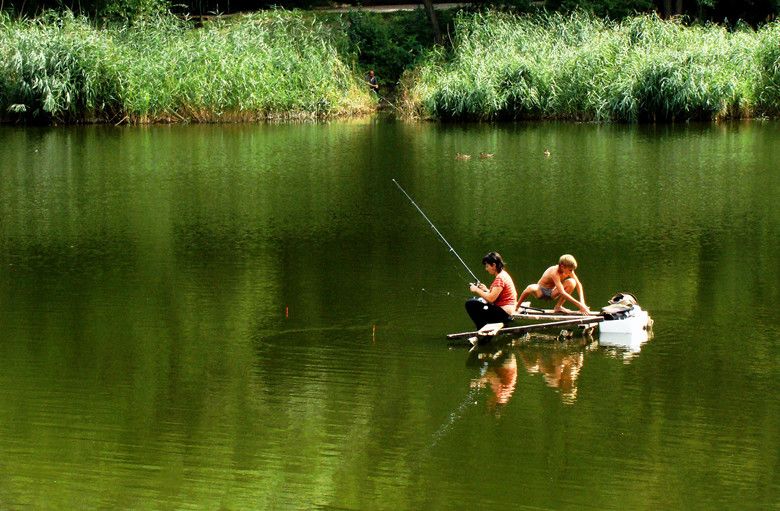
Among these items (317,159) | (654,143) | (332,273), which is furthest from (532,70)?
(332,273)

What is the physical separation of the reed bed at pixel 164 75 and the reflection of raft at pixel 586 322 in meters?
24.5

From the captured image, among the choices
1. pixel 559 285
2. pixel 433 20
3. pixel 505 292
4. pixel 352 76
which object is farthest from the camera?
pixel 433 20

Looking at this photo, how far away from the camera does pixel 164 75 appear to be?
33531 mm

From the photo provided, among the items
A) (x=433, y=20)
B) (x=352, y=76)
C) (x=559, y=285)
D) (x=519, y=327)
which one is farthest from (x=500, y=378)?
(x=433, y=20)

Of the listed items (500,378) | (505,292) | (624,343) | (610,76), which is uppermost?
(610,76)

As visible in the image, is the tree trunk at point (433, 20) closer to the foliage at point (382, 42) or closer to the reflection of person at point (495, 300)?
the foliage at point (382, 42)

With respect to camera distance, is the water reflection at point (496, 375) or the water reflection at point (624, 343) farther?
the water reflection at point (624, 343)

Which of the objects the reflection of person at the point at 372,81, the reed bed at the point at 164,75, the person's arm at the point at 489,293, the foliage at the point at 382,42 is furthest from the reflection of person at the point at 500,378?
the foliage at the point at 382,42

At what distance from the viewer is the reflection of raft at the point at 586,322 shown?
10539 millimetres

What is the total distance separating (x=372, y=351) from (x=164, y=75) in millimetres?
24785

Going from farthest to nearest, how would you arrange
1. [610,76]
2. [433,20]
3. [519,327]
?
[433,20], [610,76], [519,327]

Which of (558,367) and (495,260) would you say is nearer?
(558,367)

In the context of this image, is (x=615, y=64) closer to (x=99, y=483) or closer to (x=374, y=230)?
(x=374, y=230)

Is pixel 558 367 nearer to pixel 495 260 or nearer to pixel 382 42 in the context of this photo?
pixel 495 260
